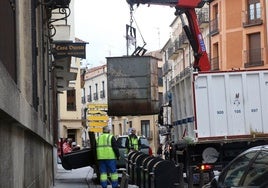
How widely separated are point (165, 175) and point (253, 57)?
39.6 m

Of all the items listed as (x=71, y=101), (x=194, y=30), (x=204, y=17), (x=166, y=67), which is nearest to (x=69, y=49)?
(x=194, y=30)

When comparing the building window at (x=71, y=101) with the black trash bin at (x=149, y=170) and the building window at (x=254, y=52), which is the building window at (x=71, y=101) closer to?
the building window at (x=254, y=52)

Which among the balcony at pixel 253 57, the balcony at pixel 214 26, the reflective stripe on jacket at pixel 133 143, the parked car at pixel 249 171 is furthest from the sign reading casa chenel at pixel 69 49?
the balcony at pixel 214 26

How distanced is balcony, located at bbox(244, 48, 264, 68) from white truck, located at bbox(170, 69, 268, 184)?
116 ft

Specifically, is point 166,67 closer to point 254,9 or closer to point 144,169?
point 254,9

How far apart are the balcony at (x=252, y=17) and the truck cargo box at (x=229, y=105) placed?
36.6m

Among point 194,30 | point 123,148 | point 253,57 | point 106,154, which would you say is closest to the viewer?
point 106,154

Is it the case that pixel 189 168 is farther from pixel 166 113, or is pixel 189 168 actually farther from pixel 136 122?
pixel 136 122

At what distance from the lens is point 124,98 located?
53.9 feet

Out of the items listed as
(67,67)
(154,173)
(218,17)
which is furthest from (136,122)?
(154,173)

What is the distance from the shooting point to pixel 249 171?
20.8ft

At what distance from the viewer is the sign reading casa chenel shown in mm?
17891

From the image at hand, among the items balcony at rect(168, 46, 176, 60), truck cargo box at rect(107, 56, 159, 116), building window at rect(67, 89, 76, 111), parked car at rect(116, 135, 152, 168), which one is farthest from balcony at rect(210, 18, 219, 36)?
truck cargo box at rect(107, 56, 159, 116)

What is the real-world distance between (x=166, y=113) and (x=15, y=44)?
11704mm
